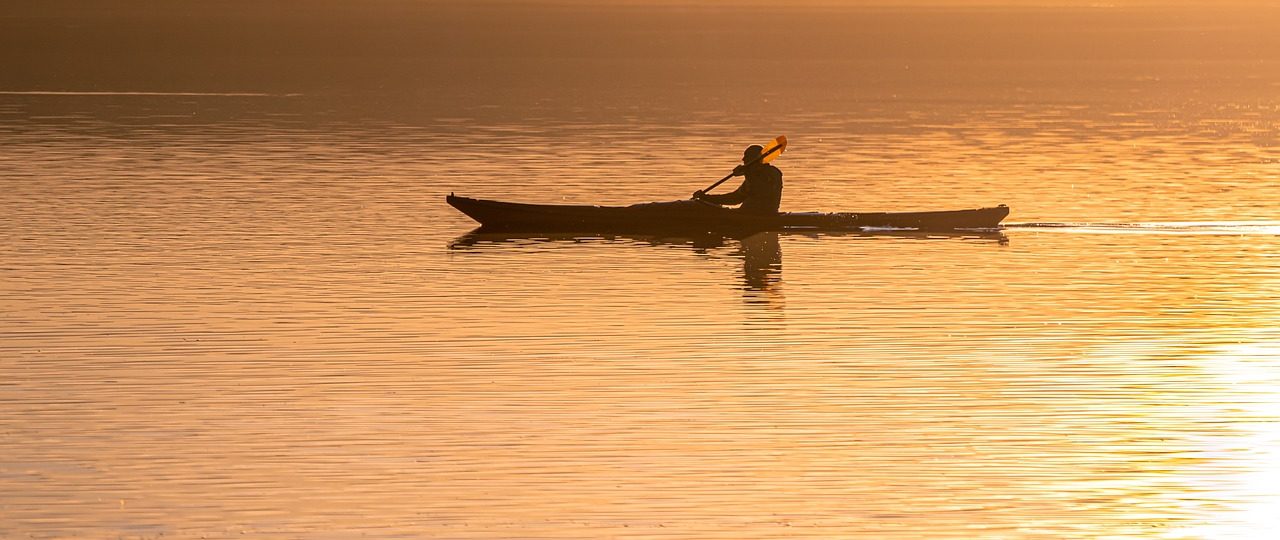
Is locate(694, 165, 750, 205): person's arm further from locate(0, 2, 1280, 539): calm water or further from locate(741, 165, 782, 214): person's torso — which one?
locate(0, 2, 1280, 539): calm water

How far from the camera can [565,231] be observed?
28062 millimetres

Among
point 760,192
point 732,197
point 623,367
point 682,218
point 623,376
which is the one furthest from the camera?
point 732,197

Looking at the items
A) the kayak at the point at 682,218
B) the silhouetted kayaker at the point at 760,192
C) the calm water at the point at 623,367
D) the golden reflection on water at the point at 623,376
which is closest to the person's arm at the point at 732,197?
the silhouetted kayaker at the point at 760,192

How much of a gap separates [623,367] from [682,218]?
33.4 ft

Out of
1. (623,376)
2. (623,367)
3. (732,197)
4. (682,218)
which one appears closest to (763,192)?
(732,197)

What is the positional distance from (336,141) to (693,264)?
986 inches

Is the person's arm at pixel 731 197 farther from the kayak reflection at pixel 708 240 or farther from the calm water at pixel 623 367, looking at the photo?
the calm water at pixel 623 367

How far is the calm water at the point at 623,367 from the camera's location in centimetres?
1322

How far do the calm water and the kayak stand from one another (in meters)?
0.23

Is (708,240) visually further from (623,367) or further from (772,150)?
(623,367)

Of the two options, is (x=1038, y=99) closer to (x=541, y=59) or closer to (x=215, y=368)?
(x=541, y=59)

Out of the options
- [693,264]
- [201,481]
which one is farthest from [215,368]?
[693,264]

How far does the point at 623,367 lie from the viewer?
58.5 ft

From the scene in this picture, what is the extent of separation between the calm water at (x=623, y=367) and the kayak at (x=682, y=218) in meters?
0.23
